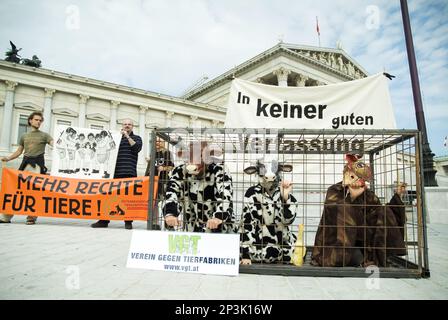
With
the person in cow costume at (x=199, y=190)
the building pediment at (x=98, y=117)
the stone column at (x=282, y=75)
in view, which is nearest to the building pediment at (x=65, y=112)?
the building pediment at (x=98, y=117)

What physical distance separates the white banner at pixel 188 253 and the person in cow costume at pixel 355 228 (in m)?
1.15

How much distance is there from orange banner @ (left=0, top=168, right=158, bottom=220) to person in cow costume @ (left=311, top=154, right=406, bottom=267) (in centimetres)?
497

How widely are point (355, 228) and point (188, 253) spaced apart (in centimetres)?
207

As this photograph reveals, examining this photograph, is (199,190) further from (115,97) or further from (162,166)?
(115,97)

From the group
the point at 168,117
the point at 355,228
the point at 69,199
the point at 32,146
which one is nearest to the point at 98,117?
the point at 168,117

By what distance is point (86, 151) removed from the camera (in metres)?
10.7

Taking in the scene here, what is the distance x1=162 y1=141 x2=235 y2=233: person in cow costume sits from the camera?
11.8 ft

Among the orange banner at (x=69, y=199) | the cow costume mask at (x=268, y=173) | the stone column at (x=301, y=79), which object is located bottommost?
the orange banner at (x=69, y=199)

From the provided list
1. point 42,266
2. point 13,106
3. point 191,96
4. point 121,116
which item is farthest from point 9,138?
point 42,266

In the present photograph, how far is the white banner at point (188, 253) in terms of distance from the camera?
10.6ft

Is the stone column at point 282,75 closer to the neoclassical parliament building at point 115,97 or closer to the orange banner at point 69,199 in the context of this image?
the neoclassical parliament building at point 115,97
